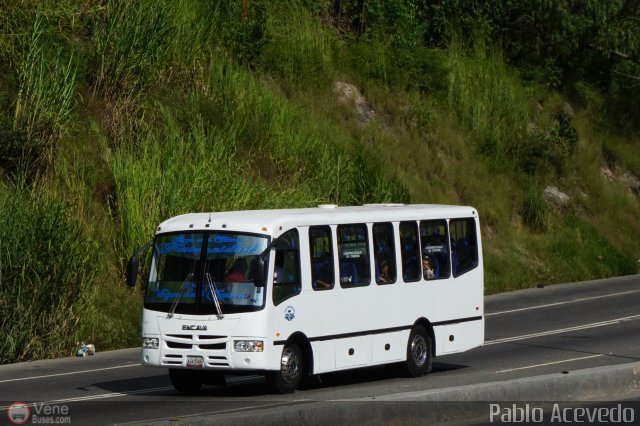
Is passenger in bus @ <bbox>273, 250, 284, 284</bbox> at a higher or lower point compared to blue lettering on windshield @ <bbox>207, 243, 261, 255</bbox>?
lower

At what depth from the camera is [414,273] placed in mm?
17375

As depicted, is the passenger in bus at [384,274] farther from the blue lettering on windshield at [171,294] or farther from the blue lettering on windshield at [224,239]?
the blue lettering on windshield at [171,294]

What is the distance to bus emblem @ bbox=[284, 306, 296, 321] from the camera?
49.5ft

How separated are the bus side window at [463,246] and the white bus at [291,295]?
0.62 meters

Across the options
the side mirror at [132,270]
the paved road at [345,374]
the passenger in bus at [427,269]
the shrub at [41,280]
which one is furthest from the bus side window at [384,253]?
the shrub at [41,280]

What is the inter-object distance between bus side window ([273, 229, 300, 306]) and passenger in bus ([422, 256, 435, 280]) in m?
2.68

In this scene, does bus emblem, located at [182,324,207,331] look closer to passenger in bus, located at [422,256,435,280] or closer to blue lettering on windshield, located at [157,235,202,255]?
blue lettering on windshield, located at [157,235,202,255]

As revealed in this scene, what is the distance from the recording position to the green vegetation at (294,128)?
896 inches

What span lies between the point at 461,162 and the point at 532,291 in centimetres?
664

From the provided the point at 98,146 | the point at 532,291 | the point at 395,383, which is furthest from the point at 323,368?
the point at 532,291

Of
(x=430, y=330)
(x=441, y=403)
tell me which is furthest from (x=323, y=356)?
(x=441, y=403)

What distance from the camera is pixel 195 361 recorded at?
48.2ft

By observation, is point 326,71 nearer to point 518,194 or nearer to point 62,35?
point 518,194

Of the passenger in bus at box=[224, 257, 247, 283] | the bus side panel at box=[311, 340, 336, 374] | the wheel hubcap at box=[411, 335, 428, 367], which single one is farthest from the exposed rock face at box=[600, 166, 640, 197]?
the passenger in bus at box=[224, 257, 247, 283]
